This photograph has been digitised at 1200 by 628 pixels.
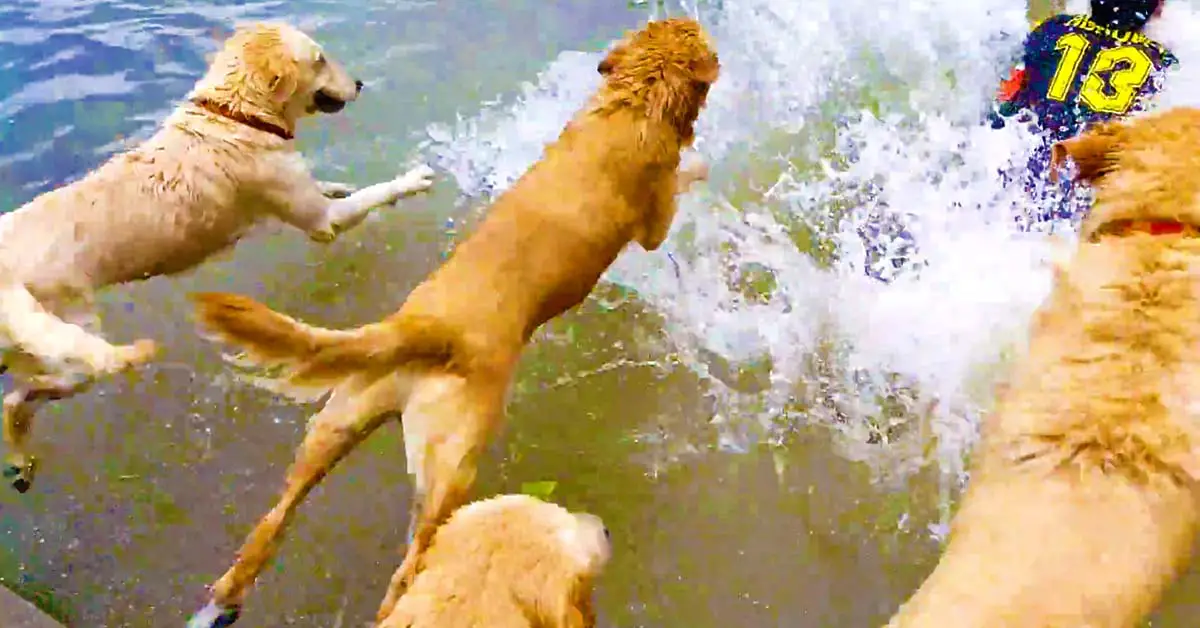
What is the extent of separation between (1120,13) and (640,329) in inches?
93.9

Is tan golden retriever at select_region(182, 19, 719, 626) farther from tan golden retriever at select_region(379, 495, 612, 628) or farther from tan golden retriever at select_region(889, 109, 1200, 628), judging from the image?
tan golden retriever at select_region(889, 109, 1200, 628)

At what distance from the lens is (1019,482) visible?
2.09 metres

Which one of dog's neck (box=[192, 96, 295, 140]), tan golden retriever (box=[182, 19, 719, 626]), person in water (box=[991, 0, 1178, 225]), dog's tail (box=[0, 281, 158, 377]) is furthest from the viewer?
dog's neck (box=[192, 96, 295, 140])

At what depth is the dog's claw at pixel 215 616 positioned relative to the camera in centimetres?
267

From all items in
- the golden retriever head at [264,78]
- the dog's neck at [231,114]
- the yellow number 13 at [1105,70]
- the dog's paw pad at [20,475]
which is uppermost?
the yellow number 13 at [1105,70]

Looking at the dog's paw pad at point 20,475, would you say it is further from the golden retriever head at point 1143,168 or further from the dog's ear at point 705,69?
the golden retriever head at point 1143,168

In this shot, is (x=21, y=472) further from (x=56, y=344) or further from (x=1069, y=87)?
(x=1069, y=87)

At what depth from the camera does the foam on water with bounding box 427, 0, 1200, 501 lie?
341 centimetres

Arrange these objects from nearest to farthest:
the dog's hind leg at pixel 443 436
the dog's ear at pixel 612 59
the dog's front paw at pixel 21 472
Answer: the dog's hind leg at pixel 443 436
the dog's front paw at pixel 21 472
the dog's ear at pixel 612 59

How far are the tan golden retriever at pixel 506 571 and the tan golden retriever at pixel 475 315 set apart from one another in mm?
201

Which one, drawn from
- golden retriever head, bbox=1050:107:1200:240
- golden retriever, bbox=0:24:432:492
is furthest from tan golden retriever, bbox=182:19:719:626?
golden retriever head, bbox=1050:107:1200:240

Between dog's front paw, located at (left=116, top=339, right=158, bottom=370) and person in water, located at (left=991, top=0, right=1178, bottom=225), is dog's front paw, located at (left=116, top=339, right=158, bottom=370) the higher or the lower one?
the lower one

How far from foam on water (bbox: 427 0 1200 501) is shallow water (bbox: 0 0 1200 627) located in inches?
0.6

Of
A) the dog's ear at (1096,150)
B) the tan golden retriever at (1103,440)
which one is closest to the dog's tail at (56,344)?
the tan golden retriever at (1103,440)
